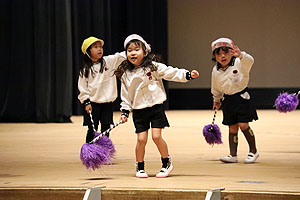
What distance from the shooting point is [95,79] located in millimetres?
4660

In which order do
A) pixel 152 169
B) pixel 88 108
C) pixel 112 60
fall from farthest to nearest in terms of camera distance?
1. pixel 112 60
2. pixel 88 108
3. pixel 152 169

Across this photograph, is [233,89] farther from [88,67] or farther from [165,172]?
[88,67]

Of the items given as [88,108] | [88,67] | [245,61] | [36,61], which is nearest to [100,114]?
[88,108]

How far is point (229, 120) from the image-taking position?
15.0 ft

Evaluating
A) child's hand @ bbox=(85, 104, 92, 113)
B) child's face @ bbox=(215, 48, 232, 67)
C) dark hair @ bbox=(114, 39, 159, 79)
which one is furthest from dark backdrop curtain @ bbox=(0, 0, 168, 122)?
dark hair @ bbox=(114, 39, 159, 79)

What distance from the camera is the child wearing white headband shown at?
4.42m

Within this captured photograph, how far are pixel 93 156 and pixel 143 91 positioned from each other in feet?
1.64

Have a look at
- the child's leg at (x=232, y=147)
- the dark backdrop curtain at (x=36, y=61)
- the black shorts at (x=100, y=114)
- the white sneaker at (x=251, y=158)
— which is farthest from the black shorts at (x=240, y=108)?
the dark backdrop curtain at (x=36, y=61)

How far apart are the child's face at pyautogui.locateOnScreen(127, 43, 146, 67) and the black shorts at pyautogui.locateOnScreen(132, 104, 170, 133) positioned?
0.93 feet

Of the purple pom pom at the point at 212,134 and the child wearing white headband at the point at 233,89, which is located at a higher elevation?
the child wearing white headband at the point at 233,89

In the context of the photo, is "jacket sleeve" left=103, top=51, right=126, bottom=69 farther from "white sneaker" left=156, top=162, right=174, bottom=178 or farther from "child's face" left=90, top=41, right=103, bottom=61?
"white sneaker" left=156, top=162, right=174, bottom=178

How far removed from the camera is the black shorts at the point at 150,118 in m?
3.89

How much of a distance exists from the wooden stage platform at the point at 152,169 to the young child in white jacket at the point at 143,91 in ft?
0.77

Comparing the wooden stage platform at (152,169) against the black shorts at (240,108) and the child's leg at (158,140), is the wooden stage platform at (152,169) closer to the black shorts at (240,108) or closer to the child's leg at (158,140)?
the child's leg at (158,140)
